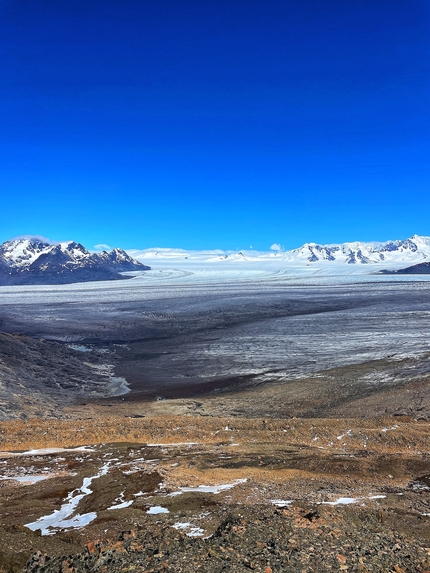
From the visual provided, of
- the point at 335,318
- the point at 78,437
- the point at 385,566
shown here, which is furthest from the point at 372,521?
the point at 335,318

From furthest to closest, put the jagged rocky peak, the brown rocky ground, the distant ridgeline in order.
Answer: the jagged rocky peak < the distant ridgeline < the brown rocky ground

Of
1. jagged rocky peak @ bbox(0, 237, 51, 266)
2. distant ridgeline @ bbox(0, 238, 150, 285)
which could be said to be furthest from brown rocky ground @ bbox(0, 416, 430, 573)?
jagged rocky peak @ bbox(0, 237, 51, 266)

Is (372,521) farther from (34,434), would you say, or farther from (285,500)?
(34,434)

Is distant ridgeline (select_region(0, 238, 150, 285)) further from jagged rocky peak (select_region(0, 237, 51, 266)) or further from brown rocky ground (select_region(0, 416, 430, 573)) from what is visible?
brown rocky ground (select_region(0, 416, 430, 573))

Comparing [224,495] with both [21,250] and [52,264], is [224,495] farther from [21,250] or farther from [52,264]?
[21,250]

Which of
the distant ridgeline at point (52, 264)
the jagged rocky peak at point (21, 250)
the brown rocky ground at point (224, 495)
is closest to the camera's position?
the brown rocky ground at point (224, 495)

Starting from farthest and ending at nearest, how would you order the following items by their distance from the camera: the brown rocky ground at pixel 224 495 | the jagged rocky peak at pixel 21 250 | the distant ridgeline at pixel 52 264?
1. the jagged rocky peak at pixel 21 250
2. the distant ridgeline at pixel 52 264
3. the brown rocky ground at pixel 224 495

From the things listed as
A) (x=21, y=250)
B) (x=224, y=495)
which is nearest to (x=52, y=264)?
(x=21, y=250)

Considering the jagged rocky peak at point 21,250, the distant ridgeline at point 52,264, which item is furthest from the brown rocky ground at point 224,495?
the jagged rocky peak at point 21,250

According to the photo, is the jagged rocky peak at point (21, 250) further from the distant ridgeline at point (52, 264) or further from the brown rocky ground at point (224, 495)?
the brown rocky ground at point (224, 495)
